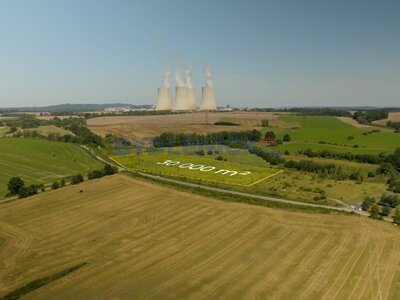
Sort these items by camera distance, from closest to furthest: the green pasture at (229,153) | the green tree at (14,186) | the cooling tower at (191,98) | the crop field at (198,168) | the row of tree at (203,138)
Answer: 1. the green tree at (14,186)
2. the crop field at (198,168)
3. the green pasture at (229,153)
4. the row of tree at (203,138)
5. the cooling tower at (191,98)

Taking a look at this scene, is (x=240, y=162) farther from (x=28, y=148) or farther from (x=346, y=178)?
(x=28, y=148)

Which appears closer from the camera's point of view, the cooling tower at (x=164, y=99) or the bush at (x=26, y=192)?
the bush at (x=26, y=192)

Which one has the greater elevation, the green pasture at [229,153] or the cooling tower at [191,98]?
the cooling tower at [191,98]

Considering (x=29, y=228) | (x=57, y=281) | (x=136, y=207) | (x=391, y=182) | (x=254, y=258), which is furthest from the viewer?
(x=391, y=182)

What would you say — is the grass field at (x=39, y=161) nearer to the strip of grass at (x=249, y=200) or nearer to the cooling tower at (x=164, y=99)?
the strip of grass at (x=249, y=200)

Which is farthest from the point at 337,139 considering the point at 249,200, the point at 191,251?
the point at 191,251

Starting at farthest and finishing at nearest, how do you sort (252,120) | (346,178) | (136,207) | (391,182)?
(252,120) < (346,178) < (391,182) < (136,207)

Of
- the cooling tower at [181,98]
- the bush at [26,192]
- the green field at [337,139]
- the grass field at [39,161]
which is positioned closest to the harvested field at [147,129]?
the cooling tower at [181,98]

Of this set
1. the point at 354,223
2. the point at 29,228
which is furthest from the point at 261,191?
the point at 29,228
